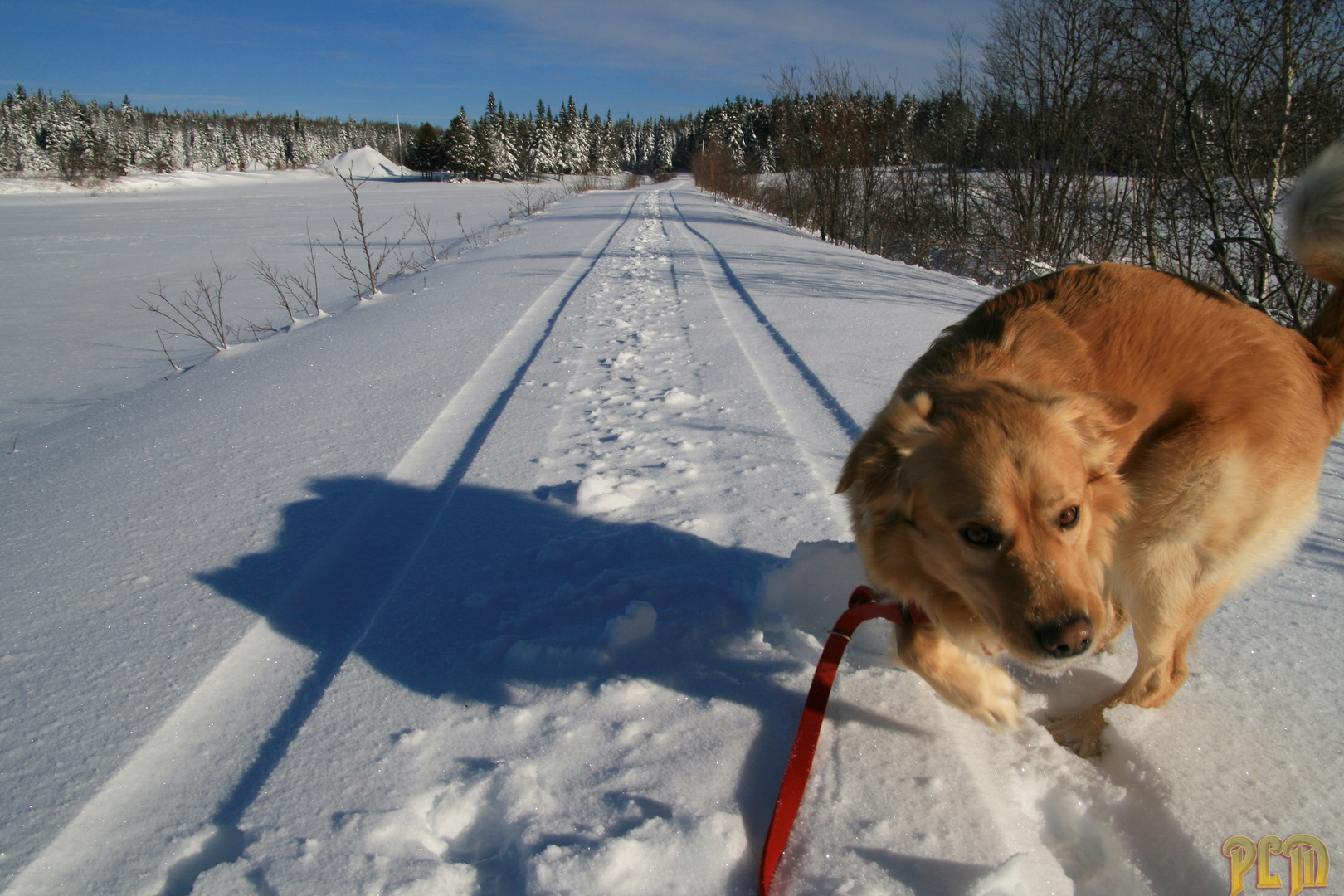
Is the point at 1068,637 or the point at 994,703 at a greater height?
the point at 1068,637

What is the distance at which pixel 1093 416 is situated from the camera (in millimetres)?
1757

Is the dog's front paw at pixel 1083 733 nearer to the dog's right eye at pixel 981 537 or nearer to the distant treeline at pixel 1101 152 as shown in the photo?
the dog's right eye at pixel 981 537

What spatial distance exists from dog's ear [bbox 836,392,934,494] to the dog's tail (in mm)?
1341

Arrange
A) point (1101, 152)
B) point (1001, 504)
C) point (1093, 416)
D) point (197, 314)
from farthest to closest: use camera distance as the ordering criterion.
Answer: point (1101, 152) → point (197, 314) → point (1093, 416) → point (1001, 504)

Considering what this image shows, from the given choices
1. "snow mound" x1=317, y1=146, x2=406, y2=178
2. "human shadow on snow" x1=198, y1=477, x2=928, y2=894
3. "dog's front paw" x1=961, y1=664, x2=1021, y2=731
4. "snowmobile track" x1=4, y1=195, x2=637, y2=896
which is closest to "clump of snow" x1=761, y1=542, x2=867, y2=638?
"human shadow on snow" x1=198, y1=477, x2=928, y2=894

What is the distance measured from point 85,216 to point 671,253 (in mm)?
30501

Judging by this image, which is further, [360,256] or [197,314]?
[360,256]

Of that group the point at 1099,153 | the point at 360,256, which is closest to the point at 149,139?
the point at 360,256

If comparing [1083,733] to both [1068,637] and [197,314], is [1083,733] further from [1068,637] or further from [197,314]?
[197,314]

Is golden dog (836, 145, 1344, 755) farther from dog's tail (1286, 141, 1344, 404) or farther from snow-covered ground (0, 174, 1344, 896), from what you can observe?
snow-covered ground (0, 174, 1344, 896)

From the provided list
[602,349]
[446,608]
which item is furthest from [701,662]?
[602,349]

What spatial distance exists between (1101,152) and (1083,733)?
604 inches

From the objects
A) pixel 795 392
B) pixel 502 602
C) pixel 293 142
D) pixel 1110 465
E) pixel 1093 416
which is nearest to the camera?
pixel 1093 416

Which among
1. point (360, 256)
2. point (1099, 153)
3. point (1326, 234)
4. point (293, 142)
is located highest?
point (293, 142)
